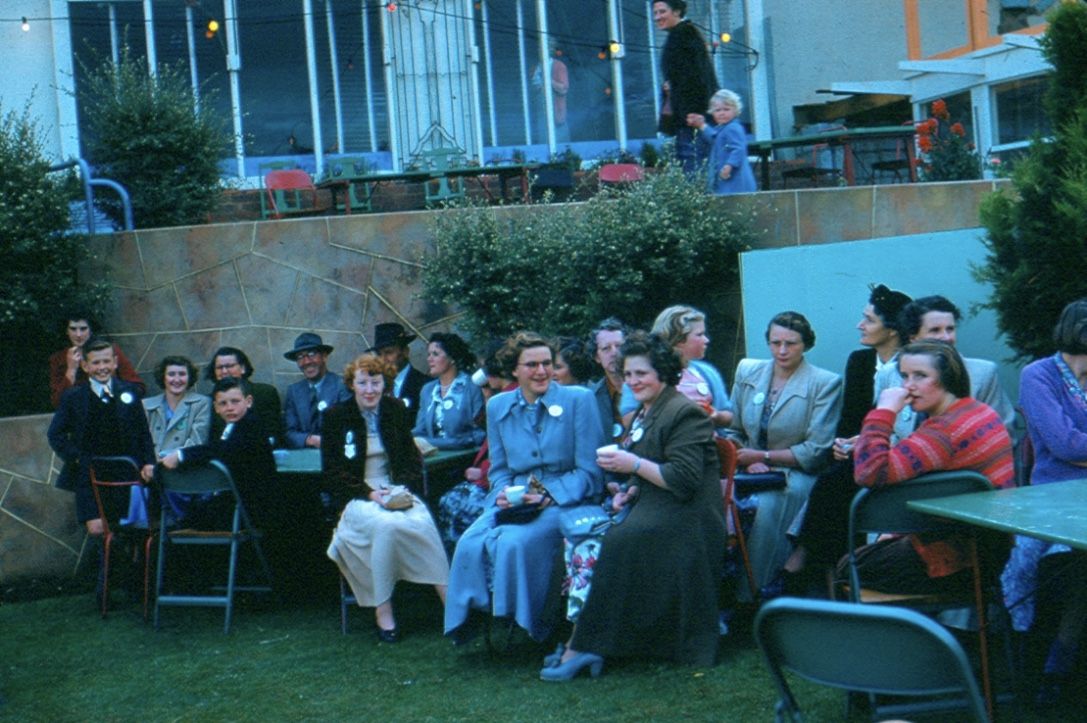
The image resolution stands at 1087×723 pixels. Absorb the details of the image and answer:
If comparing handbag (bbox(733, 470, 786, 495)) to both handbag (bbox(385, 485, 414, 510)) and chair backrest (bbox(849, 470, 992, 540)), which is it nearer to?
chair backrest (bbox(849, 470, 992, 540))

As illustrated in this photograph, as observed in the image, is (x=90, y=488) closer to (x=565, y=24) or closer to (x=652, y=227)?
(x=652, y=227)

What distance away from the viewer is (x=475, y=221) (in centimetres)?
1013

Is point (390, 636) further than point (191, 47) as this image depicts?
No

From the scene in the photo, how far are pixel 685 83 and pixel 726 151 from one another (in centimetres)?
66

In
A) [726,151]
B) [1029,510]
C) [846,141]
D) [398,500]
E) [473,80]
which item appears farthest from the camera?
[473,80]

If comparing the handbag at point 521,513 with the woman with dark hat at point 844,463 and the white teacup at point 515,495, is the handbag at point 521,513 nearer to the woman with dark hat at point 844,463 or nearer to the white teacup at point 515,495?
the white teacup at point 515,495

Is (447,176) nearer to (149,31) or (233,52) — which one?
(233,52)

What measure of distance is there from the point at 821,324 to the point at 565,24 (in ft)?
32.4

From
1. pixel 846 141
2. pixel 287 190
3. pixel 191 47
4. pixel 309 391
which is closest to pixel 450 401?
pixel 309 391

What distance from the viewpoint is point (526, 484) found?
7152mm

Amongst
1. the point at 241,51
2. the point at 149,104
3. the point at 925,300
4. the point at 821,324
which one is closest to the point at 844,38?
the point at 241,51

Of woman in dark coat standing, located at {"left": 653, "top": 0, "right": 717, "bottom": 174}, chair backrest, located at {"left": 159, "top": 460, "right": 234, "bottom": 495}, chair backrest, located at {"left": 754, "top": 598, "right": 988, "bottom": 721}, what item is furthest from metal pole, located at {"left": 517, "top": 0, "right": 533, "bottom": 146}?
chair backrest, located at {"left": 754, "top": 598, "right": 988, "bottom": 721}

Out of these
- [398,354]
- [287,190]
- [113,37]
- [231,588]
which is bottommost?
[231,588]

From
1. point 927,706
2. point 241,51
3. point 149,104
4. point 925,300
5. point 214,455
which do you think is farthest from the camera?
point 241,51
